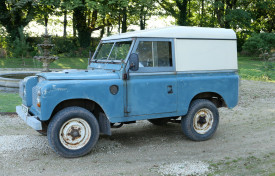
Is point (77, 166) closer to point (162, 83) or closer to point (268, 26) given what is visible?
point (162, 83)

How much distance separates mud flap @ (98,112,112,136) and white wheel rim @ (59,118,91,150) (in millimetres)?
344

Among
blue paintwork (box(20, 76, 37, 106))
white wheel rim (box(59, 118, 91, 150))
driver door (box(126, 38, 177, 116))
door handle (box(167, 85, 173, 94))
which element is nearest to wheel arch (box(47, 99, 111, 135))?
white wheel rim (box(59, 118, 91, 150))

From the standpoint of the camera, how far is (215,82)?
6543 millimetres

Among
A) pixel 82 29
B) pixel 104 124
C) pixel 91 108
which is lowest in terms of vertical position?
pixel 104 124

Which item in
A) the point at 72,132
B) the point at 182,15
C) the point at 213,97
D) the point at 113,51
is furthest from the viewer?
the point at 182,15

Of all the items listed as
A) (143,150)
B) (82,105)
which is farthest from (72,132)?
(143,150)

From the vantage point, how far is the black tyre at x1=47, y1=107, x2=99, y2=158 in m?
5.21

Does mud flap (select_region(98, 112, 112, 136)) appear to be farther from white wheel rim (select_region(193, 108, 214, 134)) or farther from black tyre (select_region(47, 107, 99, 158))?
white wheel rim (select_region(193, 108, 214, 134))

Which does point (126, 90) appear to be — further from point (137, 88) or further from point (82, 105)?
point (82, 105)

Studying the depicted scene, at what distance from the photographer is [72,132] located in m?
5.36

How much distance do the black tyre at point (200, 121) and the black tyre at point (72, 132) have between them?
1.99 meters

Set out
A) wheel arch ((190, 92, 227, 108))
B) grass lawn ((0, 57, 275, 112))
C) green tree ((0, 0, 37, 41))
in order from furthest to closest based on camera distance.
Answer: green tree ((0, 0, 37, 41))
grass lawn ((0, 57, 275, 112))
wheel arch ((190, 92, 227, 108))

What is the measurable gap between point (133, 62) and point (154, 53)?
644mm

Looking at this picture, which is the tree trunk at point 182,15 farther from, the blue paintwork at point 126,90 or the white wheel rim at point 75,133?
the white wheel rim at point 75,133
